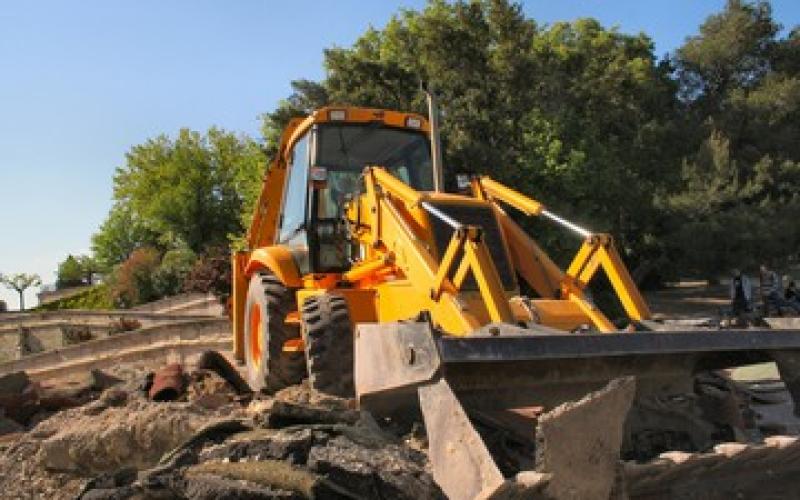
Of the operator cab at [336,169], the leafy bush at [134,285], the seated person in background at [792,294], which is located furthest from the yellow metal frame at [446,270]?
the leafy bush at [134,285]

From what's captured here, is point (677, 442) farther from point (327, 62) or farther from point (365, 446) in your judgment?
point (327, 62)

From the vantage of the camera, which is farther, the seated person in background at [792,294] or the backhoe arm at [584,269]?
the seated person in background at [792,294]

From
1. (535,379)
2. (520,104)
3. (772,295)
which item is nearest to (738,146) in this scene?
(520,104)

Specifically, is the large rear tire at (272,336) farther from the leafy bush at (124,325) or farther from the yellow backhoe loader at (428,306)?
the leafy bush at (124,325)

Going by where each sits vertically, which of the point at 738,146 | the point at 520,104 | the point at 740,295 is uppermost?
the point at 520,104

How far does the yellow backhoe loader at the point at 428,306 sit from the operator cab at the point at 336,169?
0.05 ft

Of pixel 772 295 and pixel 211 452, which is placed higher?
pixel 211 452

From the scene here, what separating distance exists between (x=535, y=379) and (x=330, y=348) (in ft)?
6.24

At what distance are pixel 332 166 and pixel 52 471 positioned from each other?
4.15 meters

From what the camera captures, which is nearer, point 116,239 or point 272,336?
point 272,336

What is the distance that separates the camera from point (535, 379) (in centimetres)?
538

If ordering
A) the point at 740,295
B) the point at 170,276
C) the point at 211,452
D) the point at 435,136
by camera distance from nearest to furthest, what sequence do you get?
the point at 211,452 → the point at 435,136 → the point at 740,295 → the point at 170,276

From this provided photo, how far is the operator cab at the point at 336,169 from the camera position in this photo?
846 cm

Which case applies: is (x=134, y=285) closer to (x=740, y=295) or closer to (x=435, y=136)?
(x=740, y=295)
